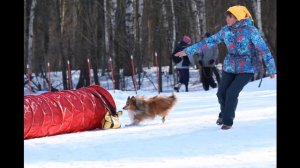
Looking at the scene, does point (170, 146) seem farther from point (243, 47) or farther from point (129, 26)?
point (129, 26)

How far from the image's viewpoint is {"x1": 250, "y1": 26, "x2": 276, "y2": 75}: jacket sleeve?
6.36 meters

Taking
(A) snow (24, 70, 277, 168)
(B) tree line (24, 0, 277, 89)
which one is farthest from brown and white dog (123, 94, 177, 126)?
(B) tree line (24, 0, 277, 89)

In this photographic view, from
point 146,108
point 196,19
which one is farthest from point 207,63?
point 146,108

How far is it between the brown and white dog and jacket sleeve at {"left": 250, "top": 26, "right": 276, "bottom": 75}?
6.99 ft

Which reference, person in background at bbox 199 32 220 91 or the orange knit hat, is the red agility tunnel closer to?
the orange knit hat

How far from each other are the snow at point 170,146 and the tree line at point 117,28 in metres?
9.70

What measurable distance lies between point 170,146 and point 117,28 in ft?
47.8

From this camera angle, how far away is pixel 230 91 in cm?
656

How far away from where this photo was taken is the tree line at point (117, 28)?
1867 centimetres

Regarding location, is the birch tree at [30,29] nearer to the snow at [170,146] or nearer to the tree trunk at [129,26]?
the tree trunk at [129,26]

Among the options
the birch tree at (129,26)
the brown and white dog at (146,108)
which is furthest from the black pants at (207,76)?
the brown and white dog at (146,108)

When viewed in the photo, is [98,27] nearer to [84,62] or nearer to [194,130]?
[84,62]
